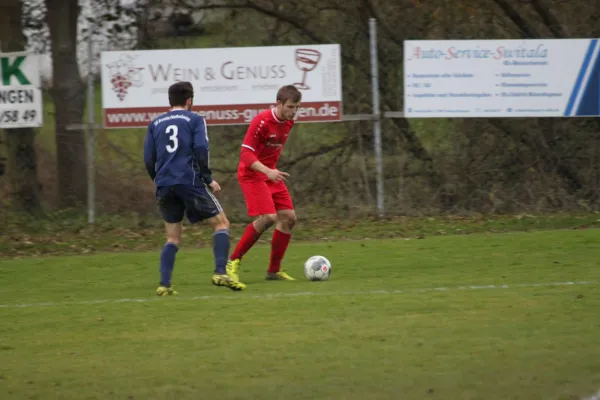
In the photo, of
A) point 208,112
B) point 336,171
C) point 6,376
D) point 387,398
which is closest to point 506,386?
point 387,398

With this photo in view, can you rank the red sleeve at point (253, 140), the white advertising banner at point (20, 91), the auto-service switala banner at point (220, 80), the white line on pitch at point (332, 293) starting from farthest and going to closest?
the auto-service switala banner at point (220, 80)
the white advertising banner at point (20, 91)
the red sleeve at point (253, 140)
the white line on pitch at point (332, 293)

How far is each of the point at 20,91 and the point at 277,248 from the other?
607cm

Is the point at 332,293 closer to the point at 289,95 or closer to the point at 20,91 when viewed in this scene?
the point at 289,95

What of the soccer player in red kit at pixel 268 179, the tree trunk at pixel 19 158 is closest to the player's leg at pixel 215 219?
the soccer player in red kit at pixel 268 179

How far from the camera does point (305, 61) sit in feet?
47.8

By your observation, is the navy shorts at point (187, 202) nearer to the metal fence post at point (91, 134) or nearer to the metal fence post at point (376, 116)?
the metal fence post at point (91, 134)

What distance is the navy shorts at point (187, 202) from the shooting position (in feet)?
28.6

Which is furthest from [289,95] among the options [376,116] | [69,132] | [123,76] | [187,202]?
[69,132]

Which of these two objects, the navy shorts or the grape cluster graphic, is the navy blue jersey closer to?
the navy shorts

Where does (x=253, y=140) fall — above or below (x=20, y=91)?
below

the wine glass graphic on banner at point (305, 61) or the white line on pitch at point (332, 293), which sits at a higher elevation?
the wine glass graphic on banner at point (305, 61)

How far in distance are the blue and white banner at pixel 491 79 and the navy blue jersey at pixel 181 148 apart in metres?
6.55

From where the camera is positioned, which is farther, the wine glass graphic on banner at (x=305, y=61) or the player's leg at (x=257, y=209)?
the wine glass graphic on banner at (x=305, y=61)

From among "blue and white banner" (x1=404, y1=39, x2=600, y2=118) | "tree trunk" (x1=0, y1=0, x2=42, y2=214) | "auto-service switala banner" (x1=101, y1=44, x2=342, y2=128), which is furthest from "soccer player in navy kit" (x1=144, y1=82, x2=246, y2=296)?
"tree trunk" (x1=0, y1=0, x2=42, y2=214)
